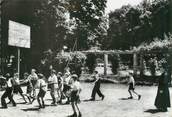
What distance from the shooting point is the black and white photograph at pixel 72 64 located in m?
15.4

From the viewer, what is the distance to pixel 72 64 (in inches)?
1508

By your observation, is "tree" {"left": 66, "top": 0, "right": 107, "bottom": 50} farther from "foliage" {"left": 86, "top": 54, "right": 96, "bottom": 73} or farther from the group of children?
the group of children

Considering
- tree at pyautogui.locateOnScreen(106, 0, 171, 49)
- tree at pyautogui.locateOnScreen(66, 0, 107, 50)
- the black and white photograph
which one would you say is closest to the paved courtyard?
the black and white photograph

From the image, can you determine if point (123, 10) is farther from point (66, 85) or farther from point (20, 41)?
point (66, 85)

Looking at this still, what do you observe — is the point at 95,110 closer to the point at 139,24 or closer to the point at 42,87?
the point at 42,87

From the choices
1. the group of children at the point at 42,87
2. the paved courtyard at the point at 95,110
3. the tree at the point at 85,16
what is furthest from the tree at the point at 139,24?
Answer: the group of children at the point at 42,87

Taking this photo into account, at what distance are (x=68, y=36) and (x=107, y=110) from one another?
22.3 meters

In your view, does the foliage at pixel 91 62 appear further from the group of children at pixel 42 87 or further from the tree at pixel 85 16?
the group of children at pixel 42 87

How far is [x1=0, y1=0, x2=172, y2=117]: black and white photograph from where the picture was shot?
1538cm

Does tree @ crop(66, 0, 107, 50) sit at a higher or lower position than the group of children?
higher

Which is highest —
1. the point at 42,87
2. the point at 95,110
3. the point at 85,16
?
the point at 85,16

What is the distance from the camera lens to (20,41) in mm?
25656

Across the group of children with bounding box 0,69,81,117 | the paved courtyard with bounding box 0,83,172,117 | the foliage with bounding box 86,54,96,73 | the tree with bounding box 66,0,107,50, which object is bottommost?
the paved courtyard with bounding box 0,83,172,117

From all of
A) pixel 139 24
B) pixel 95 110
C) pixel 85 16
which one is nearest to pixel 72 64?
pixel 85 16
